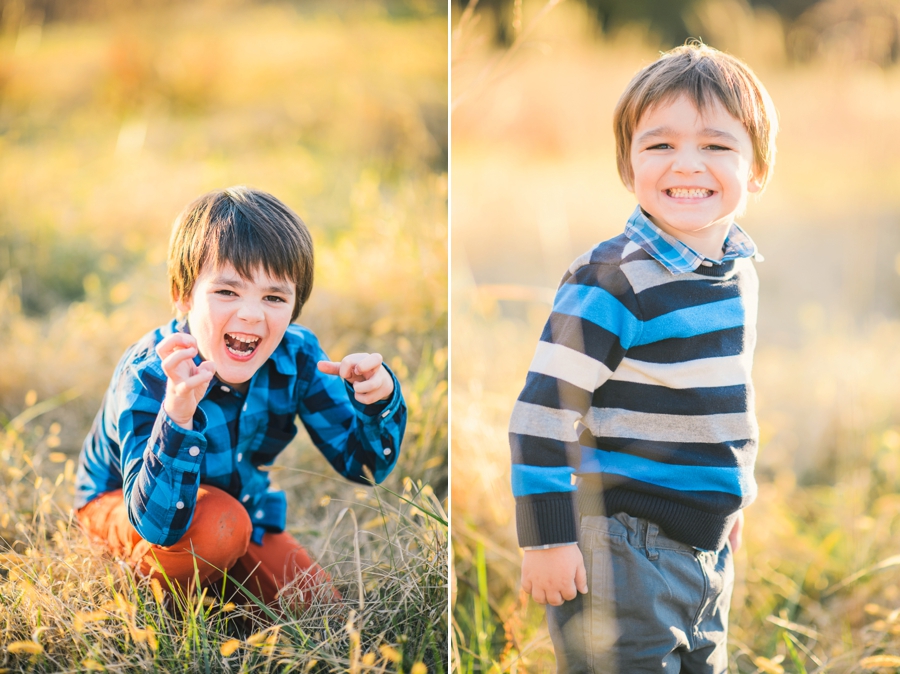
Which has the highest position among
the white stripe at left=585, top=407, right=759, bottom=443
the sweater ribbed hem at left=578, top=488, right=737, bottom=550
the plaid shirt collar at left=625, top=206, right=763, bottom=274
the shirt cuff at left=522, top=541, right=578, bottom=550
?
the plaid shirt collar at left=625, top=206, right=763, bottom=274

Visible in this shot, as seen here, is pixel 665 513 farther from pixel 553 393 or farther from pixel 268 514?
pixel 268 514

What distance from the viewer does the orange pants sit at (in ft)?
4.61

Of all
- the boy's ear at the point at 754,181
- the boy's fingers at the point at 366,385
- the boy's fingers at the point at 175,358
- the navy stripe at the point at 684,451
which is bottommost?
the navy stripe at the point at 684,451

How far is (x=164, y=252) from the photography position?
3.14 meters

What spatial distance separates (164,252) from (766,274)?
3256mm

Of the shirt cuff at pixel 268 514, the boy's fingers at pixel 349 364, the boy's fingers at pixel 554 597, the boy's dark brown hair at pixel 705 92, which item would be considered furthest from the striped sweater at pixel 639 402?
the shirt cuff at pixel 268 514

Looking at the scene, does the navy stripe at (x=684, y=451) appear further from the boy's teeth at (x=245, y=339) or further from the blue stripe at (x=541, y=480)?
the boy's teeth at (x=245, y=339)

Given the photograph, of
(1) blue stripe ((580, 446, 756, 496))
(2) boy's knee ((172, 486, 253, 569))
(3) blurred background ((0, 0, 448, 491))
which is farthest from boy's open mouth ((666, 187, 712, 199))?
(2) boy's knee ((172, 486, 253, 569))

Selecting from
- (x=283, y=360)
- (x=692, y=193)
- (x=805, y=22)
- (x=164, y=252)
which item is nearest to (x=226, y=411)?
(x=283, y=360)

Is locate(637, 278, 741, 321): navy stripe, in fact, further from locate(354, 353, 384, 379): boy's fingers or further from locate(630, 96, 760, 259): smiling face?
locate(354, 353, 384, 379): boy's fingers

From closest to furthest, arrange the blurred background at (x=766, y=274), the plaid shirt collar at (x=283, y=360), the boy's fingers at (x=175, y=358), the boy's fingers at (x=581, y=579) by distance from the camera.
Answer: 1. the boy's fingers at (x=175, y=358)
2. the boy's fingers at (x=581, y=579)
3. the plaid shirt collar at (x=283, y=360)
4. the blurred background at (x=766, y=274)

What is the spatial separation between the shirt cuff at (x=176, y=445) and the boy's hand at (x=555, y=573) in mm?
596

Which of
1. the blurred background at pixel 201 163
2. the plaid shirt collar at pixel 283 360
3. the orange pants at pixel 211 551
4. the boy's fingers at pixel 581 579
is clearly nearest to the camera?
the boy's fingers at pixel 581 579

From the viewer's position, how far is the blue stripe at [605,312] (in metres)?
1.27
